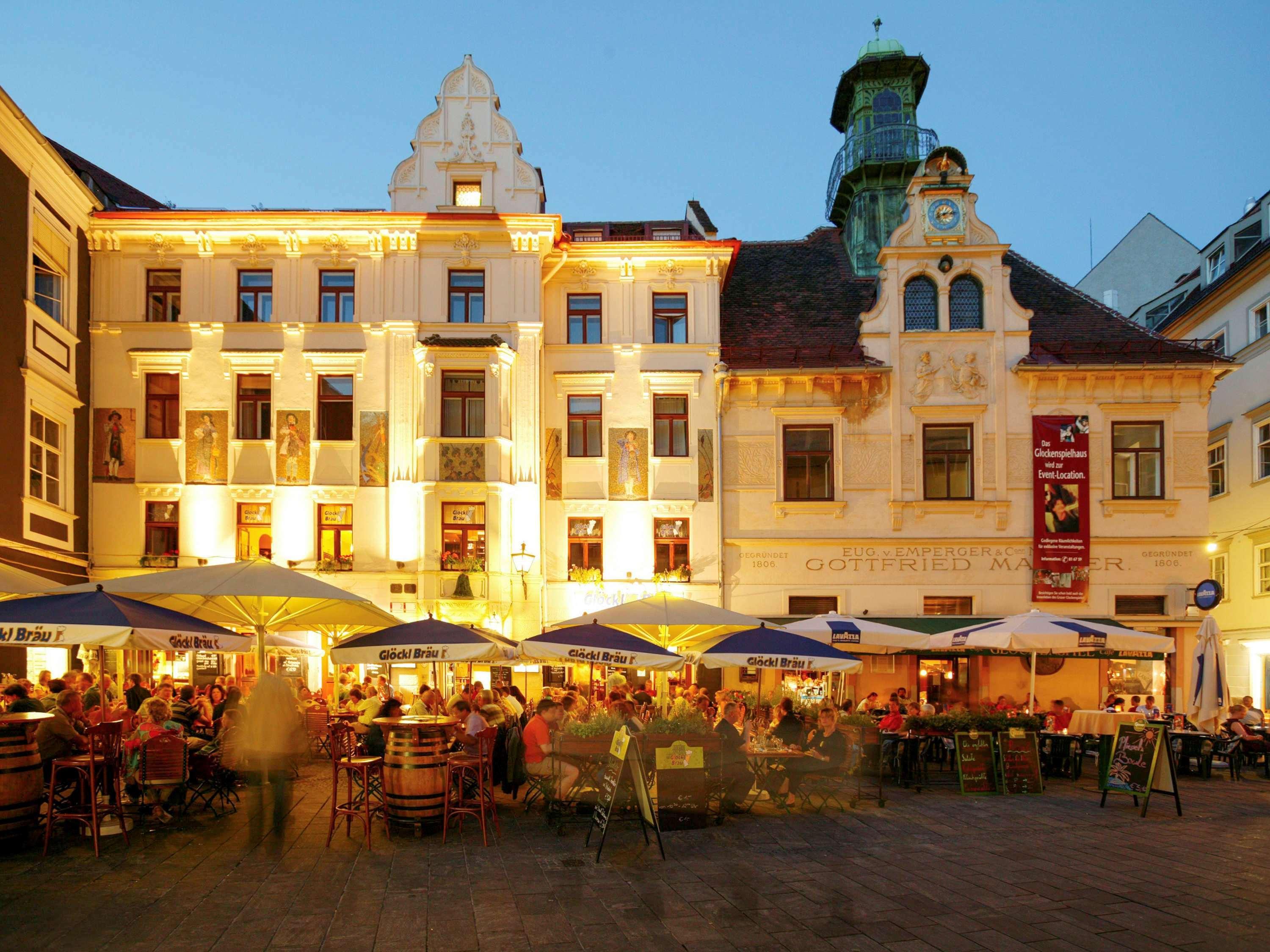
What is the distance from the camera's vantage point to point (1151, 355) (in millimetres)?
24891

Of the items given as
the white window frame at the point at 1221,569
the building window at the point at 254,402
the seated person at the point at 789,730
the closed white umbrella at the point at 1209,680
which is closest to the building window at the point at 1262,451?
the white window frame at the point at 1221,569

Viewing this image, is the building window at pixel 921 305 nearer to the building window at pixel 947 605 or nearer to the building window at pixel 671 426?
the building window at pixel 671 426

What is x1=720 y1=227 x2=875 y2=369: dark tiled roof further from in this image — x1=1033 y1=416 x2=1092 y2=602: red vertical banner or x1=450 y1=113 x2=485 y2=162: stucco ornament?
x1=450 y1=113 x2=485 y2=162: stucco ornament

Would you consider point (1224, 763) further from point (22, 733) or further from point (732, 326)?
point (22, 733)

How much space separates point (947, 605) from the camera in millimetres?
24750

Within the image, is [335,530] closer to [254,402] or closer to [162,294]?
[254,402]

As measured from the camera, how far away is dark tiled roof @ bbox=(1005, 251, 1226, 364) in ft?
81.8

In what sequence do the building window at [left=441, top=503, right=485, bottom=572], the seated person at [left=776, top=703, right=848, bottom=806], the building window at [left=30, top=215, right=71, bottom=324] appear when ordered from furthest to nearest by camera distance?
the building window at [left=441, top=503, right=485, bottom=572]
the building window at [left=30, top=215, right=71, bottom=324]
the seated person at [left=776, top=703, right=848, bottom=806]

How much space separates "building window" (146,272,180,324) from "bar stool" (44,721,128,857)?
613 inches

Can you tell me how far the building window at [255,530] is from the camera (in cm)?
2436

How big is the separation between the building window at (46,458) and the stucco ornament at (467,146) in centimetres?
1097

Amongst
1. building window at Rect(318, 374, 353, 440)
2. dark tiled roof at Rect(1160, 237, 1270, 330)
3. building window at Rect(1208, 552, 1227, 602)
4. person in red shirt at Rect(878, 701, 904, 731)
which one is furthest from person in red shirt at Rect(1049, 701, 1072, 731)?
building window at Rect(318, 374, 353, 440)

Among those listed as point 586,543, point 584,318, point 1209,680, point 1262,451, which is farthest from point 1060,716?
point 584,318

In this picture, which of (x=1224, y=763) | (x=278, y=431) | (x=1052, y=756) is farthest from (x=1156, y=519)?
(x=278, y=431)
